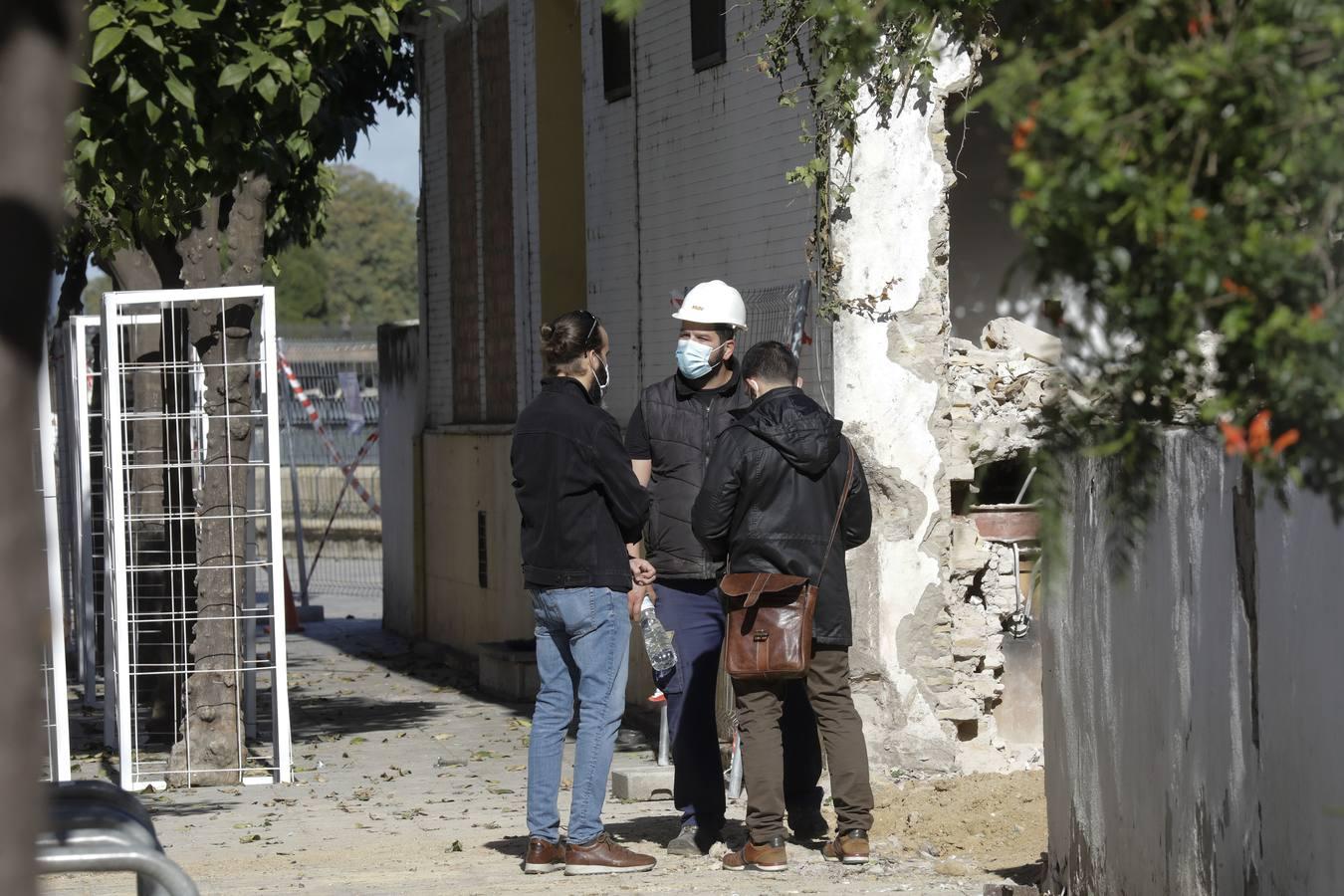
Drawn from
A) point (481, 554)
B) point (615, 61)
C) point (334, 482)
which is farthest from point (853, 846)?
point (334, 482)

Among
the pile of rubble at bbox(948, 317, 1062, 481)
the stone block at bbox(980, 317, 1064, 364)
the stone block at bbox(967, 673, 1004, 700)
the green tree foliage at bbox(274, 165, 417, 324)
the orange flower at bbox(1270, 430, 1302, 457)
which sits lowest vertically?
the stone block at bbox(967, 673, 1004, 700)

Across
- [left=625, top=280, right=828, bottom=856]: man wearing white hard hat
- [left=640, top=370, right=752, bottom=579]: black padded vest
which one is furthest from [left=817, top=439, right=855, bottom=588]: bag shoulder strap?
[left=640, top=370, right=752, bottom=579]: black padded vest

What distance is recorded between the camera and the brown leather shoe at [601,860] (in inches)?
298

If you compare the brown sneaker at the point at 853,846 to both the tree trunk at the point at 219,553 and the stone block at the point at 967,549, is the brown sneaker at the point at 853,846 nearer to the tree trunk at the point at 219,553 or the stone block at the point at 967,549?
the stone block at the point at 967,549

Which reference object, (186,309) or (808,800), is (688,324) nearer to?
(808,800)

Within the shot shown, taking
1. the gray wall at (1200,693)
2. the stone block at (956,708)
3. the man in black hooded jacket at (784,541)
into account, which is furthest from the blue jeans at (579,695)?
the stone block at (956,708)

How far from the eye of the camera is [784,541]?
7.44m

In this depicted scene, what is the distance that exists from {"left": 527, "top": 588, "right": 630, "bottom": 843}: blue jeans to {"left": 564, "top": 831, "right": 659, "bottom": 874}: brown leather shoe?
49 millimetres

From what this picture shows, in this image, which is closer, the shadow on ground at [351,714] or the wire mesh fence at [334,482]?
the shadow on ground at [351,714]

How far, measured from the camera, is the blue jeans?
7483mm

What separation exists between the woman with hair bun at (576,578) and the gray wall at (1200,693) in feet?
5.55

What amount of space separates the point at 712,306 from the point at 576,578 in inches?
54.8

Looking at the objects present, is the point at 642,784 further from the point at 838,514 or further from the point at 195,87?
the point at 195,87

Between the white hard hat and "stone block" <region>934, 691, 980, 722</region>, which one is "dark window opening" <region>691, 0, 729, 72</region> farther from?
"stone block" <region>934, 691, 980, 722</region>
